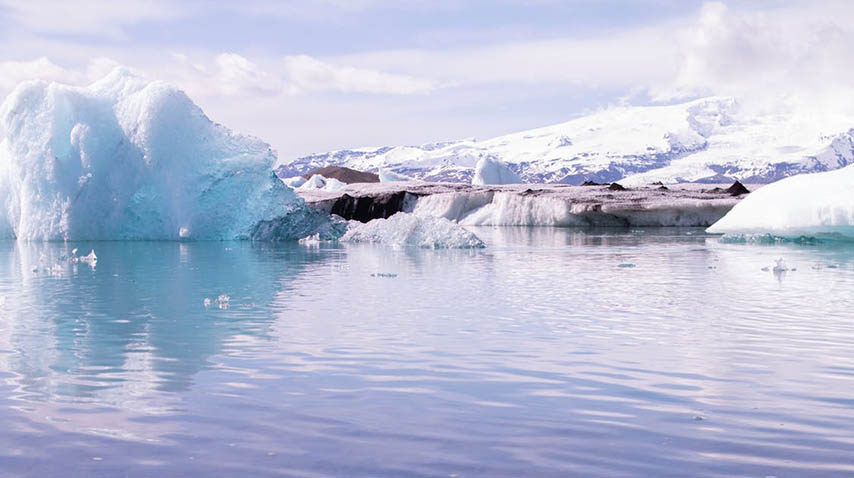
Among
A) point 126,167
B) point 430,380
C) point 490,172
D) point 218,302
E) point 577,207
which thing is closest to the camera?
point 430,380

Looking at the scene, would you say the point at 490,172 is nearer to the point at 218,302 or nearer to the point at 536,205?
the point at 536,205

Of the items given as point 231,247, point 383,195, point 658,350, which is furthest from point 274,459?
point 383,195

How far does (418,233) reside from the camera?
26.0 m

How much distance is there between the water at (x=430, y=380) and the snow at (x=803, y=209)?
31.7ft

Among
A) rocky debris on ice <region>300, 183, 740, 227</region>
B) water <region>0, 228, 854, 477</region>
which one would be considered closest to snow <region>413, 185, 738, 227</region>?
rocky debris on ice <region>300, 183, 740, 227</region>

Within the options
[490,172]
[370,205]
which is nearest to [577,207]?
[370,205]

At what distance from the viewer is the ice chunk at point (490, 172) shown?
78.8m

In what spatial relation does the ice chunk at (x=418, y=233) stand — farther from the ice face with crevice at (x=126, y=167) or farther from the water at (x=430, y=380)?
the water at (x=430, y=380)

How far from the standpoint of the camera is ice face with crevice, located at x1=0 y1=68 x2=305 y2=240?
27.9 meters

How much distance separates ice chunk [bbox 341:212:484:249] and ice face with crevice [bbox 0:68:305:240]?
3.45m

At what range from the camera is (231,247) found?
2611 centimetres

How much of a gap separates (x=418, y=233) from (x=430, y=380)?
19.7 metres

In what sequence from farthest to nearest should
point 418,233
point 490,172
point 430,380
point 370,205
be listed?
point 490,172, point 370,205, point 418,233, point 430,380

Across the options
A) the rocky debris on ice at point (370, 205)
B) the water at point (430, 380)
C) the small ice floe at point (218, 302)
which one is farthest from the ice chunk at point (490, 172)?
Result: the small ice floe at point (218, 302)
